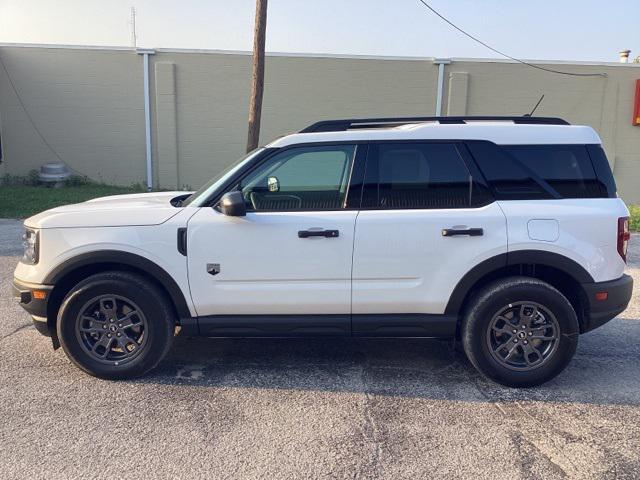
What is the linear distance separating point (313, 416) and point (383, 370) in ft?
3.15

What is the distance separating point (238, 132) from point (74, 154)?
4.95m

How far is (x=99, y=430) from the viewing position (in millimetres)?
3512

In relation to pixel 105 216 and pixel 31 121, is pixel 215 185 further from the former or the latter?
pixel 31 121

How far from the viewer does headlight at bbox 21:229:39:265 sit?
4223mm

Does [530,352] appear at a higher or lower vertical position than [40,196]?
higher

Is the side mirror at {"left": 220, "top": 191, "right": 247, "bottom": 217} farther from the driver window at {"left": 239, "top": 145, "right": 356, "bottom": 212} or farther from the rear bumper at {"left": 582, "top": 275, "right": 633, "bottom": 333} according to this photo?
the rear bumper at {"left": 582, "top": 275, "right": 633, "bottom": 333}

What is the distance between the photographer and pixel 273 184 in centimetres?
427

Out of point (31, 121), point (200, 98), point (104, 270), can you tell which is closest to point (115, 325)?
point (104, 270)

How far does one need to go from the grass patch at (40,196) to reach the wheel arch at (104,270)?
8759mm

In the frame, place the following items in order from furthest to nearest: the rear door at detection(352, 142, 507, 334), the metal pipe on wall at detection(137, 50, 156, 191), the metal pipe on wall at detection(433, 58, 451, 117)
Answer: the metal pipe on wall at detection(433, 58, 451, 117) < the metal pipe on wall at detection(137, 50, 156, 191) < the rear door at detection(352, 142, 507, 334)

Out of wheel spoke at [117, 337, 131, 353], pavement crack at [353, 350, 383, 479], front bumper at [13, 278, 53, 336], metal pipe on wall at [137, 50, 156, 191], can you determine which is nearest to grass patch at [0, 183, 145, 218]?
metal pipe on wall at [137, 50, 156, 191]

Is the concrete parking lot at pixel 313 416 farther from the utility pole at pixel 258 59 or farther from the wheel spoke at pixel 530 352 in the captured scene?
the utility pole at pixel 258 59

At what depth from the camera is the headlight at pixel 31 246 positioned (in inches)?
166

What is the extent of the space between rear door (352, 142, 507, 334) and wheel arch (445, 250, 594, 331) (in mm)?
61
